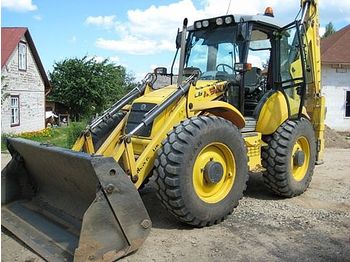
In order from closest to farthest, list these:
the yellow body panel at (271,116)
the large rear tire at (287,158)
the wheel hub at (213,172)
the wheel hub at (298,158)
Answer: the wheel hub at (213,172) → the large rear tire at (287,158) → the yellow body panel at (271,116) → the wheel hub at (298,158)

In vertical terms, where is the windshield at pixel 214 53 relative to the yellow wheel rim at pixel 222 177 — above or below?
above

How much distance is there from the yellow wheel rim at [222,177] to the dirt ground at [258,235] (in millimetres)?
362

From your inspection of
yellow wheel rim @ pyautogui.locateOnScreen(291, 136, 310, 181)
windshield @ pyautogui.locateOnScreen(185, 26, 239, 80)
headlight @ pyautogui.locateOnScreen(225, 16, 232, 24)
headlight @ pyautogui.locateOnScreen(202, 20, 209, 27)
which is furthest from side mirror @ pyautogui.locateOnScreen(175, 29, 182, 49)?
yellow wheel rim @ pyautogui.locateOnScreen(291, 136, 310, 181)

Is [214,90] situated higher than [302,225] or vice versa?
[214,90]

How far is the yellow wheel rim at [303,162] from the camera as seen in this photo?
20.8 feet

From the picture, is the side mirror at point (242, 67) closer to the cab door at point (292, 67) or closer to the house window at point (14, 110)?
the cab door at point (292, 67)

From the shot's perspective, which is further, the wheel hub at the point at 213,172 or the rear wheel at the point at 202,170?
the wheel hub at the point at 213,172

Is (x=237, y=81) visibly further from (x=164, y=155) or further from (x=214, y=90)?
(x=164, y=155)

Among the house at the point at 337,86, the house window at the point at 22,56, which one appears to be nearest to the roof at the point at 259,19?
the house at the point at 337,86

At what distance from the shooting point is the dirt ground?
423cm

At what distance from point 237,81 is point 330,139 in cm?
974

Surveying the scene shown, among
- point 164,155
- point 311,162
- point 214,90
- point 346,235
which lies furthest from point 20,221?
point 311,162

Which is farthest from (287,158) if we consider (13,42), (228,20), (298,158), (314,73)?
(13,42)

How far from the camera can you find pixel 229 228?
499 centimetres
